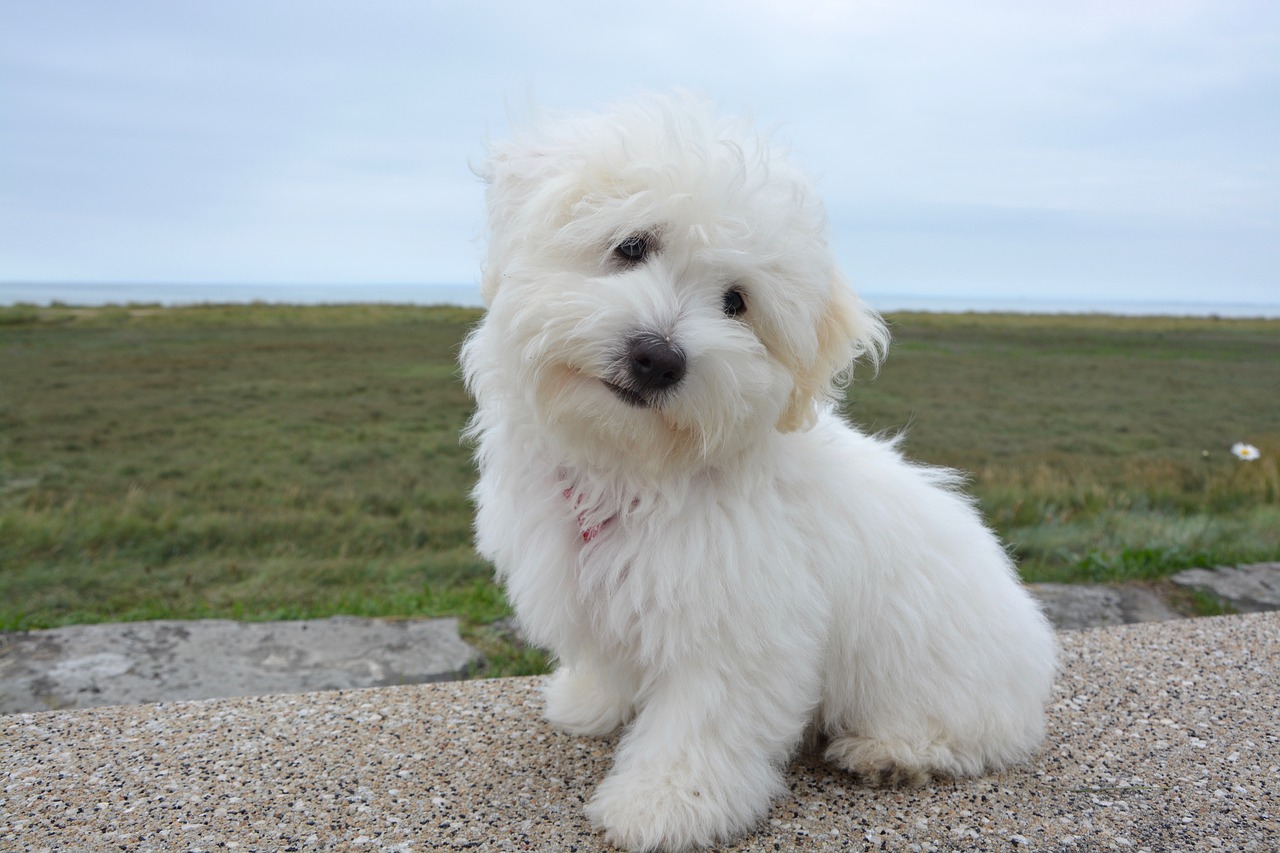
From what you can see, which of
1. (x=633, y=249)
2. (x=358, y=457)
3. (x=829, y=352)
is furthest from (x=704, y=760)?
(x=358, y=457)

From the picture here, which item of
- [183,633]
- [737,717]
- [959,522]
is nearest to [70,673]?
[183,633]

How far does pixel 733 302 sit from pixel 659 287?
0.94ft

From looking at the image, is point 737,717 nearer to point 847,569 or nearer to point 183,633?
point 847,569

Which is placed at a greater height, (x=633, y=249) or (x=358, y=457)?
(x=633, y=249)

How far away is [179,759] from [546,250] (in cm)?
247

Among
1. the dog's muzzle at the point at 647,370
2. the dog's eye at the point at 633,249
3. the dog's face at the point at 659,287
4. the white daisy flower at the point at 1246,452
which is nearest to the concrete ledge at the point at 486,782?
the dog's face at the point at 659,287

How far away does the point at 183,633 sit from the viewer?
5117mm

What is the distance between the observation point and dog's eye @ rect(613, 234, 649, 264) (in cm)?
267

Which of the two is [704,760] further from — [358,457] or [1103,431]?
[1103,431]

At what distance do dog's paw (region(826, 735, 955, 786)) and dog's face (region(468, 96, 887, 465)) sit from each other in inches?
51.1

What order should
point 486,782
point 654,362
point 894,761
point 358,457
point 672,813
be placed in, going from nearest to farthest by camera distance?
point 654,362, point 672,813, point 894,761, point 486,782, point 358,457

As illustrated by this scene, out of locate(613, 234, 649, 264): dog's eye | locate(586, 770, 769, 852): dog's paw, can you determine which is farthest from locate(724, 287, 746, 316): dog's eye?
locate(586, 770, 769, 852): dog's paw

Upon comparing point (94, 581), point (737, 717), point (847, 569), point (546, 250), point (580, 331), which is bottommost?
point (94, 581)

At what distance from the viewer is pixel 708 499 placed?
115 inches
